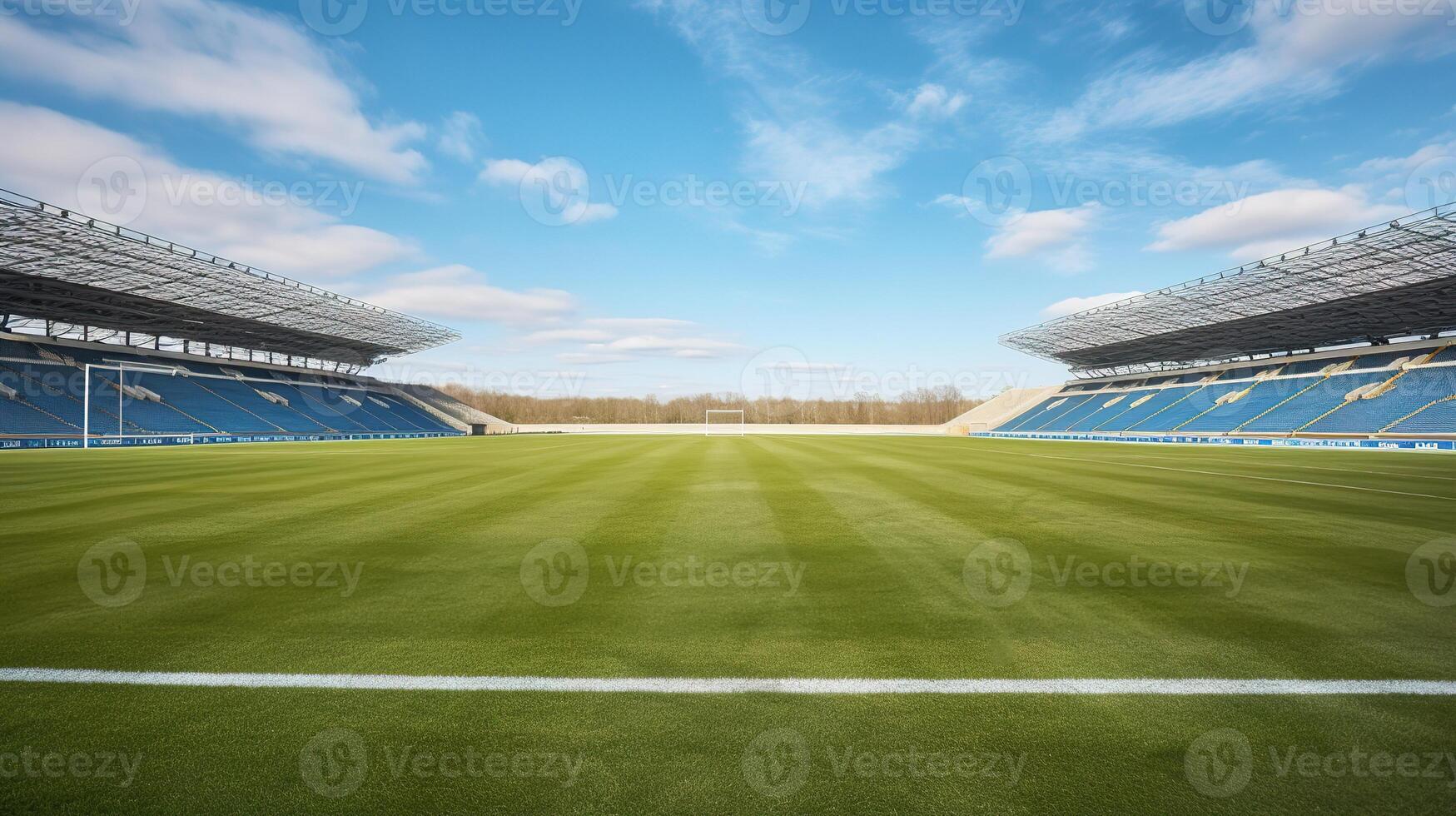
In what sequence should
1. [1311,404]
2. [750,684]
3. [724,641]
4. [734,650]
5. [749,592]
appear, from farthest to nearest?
1. [1311,404]
2. [749,592]
3. [724,641]
4. [734,650]
5. [750,684]

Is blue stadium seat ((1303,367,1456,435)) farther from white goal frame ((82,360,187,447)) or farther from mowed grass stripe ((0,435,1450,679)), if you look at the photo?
white goal frame ((82,360,187,447))

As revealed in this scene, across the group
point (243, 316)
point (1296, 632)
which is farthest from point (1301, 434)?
point (243, 316)

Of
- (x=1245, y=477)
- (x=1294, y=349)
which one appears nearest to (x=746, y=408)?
(x=1294, y=349)

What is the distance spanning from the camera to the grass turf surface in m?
2.41

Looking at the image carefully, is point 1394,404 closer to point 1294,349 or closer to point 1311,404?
point 1311,404

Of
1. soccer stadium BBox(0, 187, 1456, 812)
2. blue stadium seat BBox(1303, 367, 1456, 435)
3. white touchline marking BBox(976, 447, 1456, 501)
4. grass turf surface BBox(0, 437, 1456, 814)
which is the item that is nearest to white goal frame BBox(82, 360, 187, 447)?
soccer stadium BBox(0, 187, 1456, 812)

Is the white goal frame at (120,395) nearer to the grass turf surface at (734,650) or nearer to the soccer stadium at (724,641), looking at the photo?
the soccer stadium at (724,641)

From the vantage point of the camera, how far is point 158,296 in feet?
117

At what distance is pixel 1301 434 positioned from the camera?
112ft

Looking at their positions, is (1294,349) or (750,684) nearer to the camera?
(750,684)

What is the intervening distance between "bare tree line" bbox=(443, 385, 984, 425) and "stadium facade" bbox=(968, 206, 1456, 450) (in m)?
39.2

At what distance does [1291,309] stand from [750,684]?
4820 cm

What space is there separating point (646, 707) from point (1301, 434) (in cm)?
4433

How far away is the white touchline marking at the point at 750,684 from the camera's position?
3.23 metres
